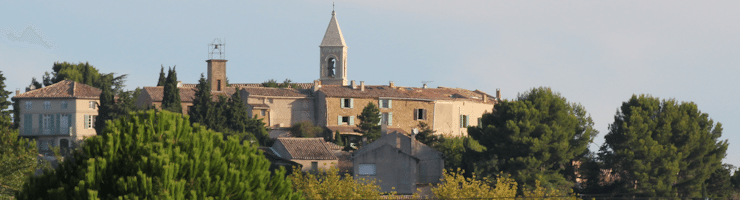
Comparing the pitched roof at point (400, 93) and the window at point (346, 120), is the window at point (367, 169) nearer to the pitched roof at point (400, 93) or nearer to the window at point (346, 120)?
the window at point (346, 120)

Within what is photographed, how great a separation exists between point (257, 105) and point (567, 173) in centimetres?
2127

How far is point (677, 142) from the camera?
166 feet

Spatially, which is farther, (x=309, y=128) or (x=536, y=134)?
(x=309, y=128)

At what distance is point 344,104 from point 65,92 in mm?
18110

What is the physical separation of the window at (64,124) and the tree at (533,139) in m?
25.0

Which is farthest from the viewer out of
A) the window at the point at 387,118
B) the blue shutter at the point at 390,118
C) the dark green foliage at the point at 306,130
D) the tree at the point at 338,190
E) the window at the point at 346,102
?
the blue shutter at the point at 390,118

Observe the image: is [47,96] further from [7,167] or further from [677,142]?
[677,142]

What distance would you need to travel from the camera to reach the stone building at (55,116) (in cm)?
5756

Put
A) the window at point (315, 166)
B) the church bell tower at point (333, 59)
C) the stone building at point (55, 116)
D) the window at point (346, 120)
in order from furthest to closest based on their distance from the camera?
1. the church bell tower at point (333, 59)
2. the window at point (346, 120)
3. the stone building at point (55, 116)
4. the window at point (315, 166)

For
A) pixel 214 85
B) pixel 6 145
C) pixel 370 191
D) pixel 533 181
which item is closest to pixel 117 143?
pixel 6 145

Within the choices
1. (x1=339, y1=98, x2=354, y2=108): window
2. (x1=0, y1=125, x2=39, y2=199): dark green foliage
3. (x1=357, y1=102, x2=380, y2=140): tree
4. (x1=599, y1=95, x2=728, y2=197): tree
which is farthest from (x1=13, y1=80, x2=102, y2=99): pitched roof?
(x1=599, y1=95, x2=728, y2=197): tree

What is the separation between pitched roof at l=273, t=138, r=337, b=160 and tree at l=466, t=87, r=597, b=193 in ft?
26.0

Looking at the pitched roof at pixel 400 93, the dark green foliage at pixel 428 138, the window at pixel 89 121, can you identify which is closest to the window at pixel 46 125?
the window at pixel 89 121

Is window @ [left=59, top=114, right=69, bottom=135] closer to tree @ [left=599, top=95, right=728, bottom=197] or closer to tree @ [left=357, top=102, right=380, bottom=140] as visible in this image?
tree @ [left=357, top=102, right=380, bottom=140]
